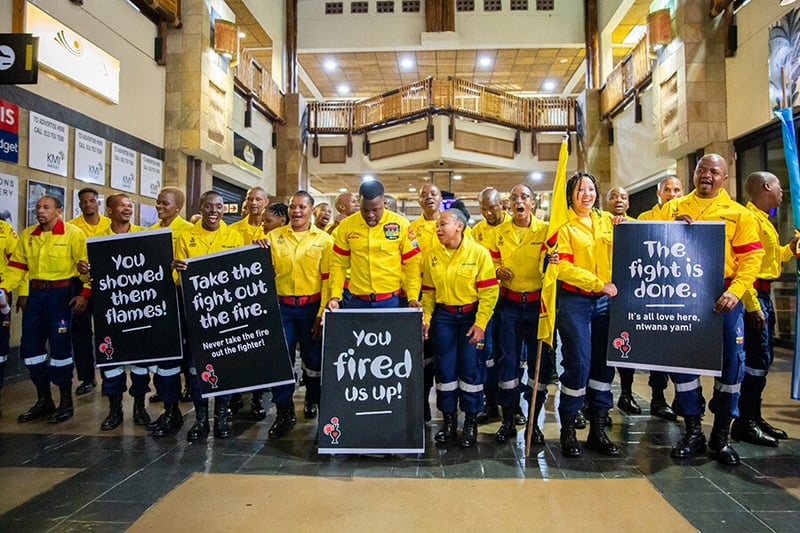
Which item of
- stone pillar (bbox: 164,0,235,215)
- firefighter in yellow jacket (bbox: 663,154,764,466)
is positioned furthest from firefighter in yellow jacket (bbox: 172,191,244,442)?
stone pillar (bbox: 164,0,235,215)

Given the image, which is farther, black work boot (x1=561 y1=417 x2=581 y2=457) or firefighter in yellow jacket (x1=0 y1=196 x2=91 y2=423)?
firefighter in yellow jacket (x1=0 y1=196 x2=91 y2=423)

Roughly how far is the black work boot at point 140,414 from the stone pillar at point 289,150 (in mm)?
9583

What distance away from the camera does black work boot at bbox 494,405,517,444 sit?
10.9 ft

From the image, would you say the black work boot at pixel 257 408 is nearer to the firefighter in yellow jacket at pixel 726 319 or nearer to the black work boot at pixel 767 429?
the firefighter in yellow jacket at pixel 726 319

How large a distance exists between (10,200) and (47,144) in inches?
31.4

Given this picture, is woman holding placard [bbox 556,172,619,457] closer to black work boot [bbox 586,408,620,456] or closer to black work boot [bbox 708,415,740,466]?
black work boot [bbox 586,408,620,456]

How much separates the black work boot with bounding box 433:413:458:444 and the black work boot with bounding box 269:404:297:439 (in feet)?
3.41

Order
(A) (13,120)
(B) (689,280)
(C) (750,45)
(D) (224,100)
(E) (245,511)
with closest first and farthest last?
(E) (245,511) → (B) (689,280) → (A) (13,120) → (C) (750,45) → (D) (224,100)

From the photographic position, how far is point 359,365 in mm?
3049

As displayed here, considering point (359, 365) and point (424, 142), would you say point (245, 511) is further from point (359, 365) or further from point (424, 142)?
point (424, 142)

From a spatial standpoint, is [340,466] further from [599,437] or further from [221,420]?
[599,437]

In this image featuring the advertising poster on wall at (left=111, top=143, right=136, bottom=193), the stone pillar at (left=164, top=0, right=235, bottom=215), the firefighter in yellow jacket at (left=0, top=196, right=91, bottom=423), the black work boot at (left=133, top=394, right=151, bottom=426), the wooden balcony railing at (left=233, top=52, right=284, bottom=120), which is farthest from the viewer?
the wooden balcony railing at (left=233, top=52, right=284, bottom=120)

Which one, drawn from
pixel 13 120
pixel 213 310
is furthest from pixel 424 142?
pixel 213 310

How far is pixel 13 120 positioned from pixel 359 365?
4.49m
